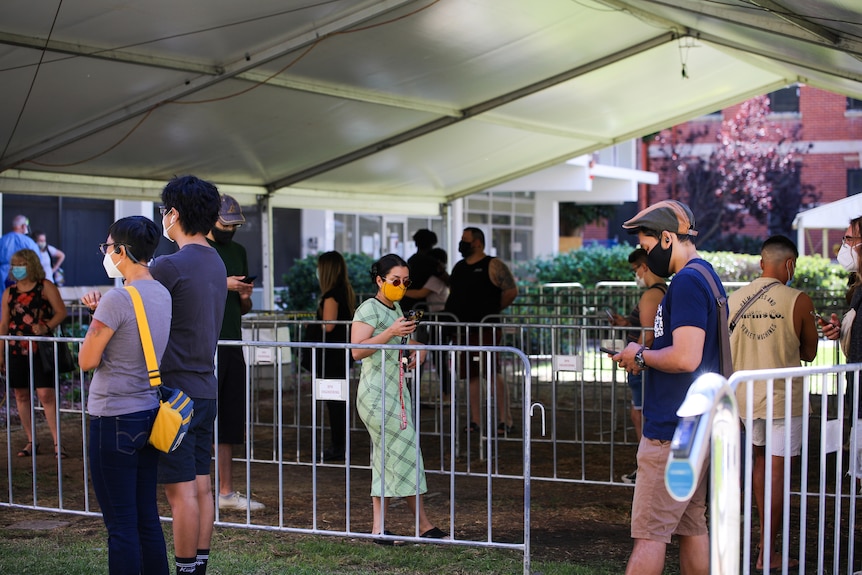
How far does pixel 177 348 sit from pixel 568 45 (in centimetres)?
666

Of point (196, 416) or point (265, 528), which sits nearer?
point (196, 416)

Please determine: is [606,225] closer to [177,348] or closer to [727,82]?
[727,82]

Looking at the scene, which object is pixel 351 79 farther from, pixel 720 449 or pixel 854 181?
pixel 854 181

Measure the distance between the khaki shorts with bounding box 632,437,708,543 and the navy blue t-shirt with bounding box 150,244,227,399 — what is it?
2.05 m

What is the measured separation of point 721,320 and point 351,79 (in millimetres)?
6251

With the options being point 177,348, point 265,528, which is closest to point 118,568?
point 177,348

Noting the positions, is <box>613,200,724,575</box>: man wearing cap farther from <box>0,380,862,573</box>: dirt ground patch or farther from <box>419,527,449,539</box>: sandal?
<box>419,527,449,539</box>: sandal

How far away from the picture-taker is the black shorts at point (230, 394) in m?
6.61

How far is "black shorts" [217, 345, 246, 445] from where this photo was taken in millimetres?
6605

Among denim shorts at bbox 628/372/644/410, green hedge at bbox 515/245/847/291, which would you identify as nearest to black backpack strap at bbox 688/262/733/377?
denim shorts at bbox 628/372/644/410

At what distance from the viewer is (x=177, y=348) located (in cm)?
467

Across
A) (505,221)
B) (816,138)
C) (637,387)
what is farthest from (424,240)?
(816,138)

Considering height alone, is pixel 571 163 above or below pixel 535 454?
above

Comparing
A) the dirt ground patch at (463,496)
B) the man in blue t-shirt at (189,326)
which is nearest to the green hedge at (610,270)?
the dirt ground patch at (463,496)
